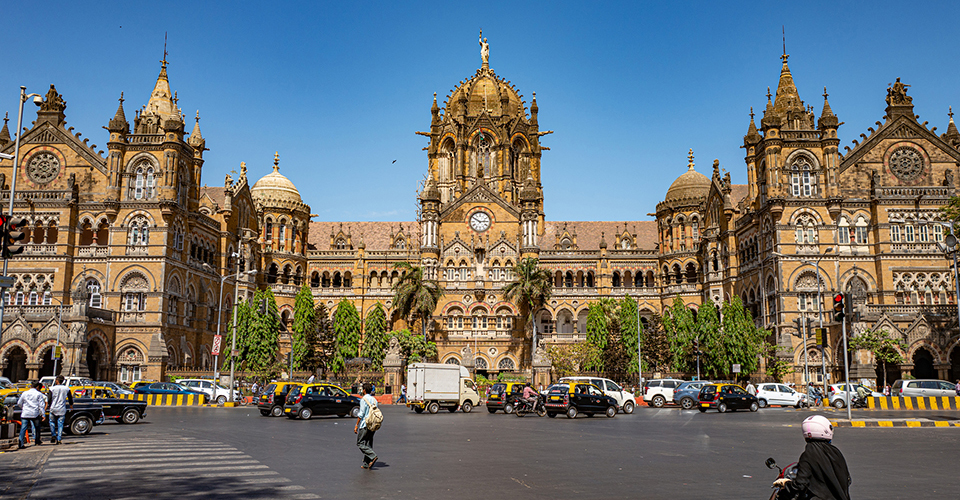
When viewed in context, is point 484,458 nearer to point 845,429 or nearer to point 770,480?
point 770,480

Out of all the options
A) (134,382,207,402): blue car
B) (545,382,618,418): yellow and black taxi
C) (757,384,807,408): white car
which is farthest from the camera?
(757,384,807,408): white car

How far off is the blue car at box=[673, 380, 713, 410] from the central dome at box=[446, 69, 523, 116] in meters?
47.1

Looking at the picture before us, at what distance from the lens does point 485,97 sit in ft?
288

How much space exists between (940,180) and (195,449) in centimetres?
5755

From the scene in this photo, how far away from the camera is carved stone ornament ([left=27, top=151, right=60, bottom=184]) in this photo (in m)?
59.4

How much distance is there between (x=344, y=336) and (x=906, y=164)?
1773 inches

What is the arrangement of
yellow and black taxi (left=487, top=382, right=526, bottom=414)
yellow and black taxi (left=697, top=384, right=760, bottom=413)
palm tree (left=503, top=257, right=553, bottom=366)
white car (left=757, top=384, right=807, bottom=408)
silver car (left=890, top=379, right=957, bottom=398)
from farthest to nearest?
palm tree (left=503, top=257, right=553, bottom=366), white car (left=757, top=384, right=807, bottom=408), silver car (left=890, top=379, right=957, bottom=398), yellow and black taxi (left=697, top=384, right=760, bottom=413), yellow and black taxi (left=487, top=382, right=526, bottom=414)

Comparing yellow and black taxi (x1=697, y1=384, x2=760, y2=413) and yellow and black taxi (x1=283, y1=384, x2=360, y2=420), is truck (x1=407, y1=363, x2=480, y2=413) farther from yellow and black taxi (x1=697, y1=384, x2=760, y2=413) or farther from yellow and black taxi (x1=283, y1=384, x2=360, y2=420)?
Result: yellow and black taxi (x1=697, y1=384, x2=760, y2=413)

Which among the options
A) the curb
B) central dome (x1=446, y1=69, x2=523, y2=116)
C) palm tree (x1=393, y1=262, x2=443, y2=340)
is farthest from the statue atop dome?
the curb

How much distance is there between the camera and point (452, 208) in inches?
2906

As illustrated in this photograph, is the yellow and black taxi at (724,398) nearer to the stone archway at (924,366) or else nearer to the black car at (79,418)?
the stone archway at (924,366)

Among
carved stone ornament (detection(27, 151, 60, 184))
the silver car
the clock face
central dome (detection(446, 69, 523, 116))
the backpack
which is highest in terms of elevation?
central dome (detection(446, 69, 523, 116))

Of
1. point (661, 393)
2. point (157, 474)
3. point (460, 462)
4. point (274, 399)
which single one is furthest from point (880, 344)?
point (157, 474)

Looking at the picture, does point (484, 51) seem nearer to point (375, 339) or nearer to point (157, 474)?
point (375, 339)
